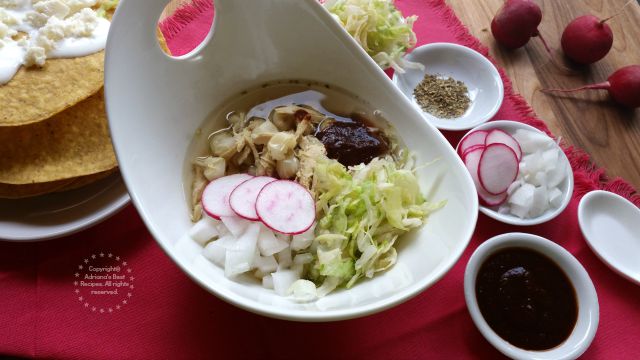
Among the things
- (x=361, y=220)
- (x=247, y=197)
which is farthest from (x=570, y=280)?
(x=247, y=197)

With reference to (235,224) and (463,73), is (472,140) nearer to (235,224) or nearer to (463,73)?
(463,73)

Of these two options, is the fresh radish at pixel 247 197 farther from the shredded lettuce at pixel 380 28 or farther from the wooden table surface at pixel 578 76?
the wooden table surface at pixel 578 76

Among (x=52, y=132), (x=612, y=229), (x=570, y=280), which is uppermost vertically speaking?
(x=52, y=132)

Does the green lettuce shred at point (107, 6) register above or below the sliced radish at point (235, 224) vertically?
above

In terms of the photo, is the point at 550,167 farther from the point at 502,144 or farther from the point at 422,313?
the point at 422,313

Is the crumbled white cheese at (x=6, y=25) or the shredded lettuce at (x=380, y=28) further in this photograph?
the shredded lettuce at (x=380, y=28)

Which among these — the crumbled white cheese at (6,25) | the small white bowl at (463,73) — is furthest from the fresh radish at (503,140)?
the crumbled white cheese at (6,25)
